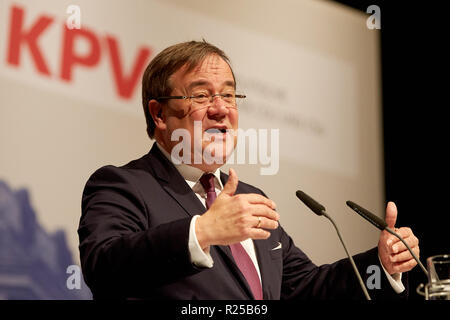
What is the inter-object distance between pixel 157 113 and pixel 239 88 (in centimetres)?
118

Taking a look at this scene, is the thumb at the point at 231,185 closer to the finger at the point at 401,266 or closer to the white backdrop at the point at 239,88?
the finger at the point at 401,266

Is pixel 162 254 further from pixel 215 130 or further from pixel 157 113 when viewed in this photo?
pixel 157 113

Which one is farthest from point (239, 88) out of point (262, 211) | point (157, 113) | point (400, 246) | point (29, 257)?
point (262, 211)

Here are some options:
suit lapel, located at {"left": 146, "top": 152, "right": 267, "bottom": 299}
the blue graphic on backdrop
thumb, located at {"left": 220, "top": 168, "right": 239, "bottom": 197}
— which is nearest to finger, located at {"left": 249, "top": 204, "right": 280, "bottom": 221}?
thumb, located at {"left": 220, "top": 168, "right": 239, "bottom": 197}

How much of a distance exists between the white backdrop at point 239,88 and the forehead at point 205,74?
0.84 metres

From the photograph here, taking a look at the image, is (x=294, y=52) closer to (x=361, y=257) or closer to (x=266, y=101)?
(x=266, y=101)

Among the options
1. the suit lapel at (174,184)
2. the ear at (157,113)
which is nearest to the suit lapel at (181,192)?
the suit lapel at (174,184)

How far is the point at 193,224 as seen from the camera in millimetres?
1632

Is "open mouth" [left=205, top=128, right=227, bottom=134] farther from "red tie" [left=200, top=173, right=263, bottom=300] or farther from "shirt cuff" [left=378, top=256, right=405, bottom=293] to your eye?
"shirt cuff" [left=378, top=256, right=405, bottom=293]

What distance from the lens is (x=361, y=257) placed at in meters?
2.08

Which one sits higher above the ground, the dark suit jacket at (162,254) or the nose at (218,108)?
the nose at (218,108)

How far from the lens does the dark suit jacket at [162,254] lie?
165cm

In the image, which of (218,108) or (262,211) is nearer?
(262,211)
